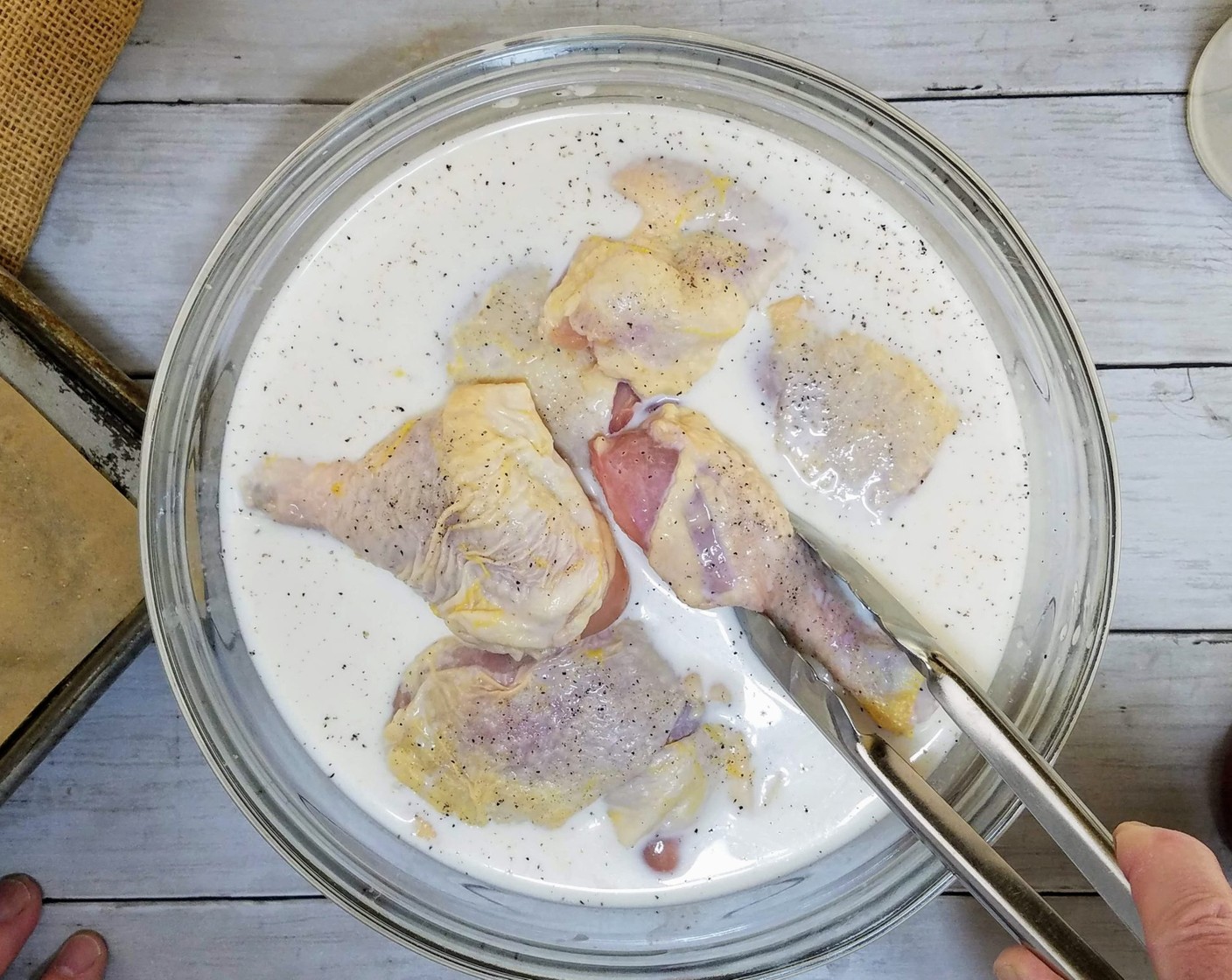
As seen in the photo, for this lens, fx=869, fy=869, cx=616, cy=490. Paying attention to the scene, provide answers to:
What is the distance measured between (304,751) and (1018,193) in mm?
985

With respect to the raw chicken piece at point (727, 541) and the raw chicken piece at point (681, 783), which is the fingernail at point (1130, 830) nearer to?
the raw chicken piece at point (727, 541)

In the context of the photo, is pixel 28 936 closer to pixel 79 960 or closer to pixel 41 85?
pixel 79 960

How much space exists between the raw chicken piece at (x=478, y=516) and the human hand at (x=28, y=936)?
0.59 m

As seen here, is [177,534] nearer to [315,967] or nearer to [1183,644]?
[315,967]

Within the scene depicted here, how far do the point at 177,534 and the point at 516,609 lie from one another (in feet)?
1.22

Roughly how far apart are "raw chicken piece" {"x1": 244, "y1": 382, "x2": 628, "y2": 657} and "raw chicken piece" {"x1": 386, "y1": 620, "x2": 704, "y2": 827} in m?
0.04

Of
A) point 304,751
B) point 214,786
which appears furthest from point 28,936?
point 304,751

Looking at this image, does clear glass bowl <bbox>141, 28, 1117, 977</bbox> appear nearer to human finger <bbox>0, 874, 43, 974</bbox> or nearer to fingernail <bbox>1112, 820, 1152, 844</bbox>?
fingernail <bbox>1112, 820, 1152, 844</bbox>

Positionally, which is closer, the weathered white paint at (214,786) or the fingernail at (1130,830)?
the fingernail at (1130,830)

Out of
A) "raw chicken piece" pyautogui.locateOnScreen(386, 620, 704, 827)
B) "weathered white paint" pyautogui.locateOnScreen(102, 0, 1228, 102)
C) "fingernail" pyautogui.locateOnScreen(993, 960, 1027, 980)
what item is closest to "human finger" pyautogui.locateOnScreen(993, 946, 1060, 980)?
"fingernail" pyautogui.locateOnScreen(993, 960, 1027, 980)

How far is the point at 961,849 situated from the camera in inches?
29.7

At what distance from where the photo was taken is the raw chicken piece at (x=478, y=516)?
812 millimetres

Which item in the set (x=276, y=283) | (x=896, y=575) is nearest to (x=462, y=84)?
(x=276, y=283)

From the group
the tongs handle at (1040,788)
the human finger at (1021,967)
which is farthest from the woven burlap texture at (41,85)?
the human finger at (1021,967)
